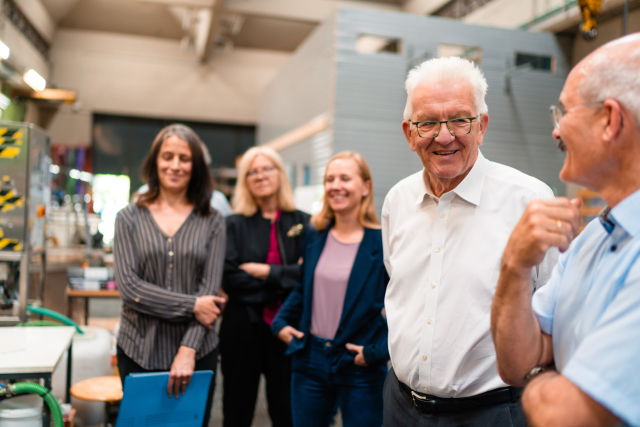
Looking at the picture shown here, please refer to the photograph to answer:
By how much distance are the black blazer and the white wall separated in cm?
1014

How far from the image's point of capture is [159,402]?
1981mm

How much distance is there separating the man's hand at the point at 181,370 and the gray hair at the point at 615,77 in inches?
69.0

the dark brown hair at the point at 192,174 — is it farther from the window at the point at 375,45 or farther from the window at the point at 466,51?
the window at the point at 375,45

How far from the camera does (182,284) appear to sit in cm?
220

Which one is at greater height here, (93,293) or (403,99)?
(403,99)

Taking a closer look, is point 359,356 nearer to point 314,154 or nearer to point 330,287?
point 330,287

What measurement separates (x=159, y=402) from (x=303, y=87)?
531 cm

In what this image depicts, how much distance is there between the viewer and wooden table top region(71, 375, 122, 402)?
277 cm

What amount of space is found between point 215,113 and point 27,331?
1053 cm

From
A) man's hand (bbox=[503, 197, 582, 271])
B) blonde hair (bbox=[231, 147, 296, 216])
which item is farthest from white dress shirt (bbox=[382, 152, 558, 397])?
blonde hair (bbox=[231, 147, 296, 216])

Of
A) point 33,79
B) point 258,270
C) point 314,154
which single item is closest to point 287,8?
point 314,154

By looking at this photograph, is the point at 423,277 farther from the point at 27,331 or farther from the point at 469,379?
the point at 27,331

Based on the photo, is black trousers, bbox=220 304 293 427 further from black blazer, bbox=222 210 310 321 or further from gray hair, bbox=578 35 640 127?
gray hair, bbox=578 35 640 127

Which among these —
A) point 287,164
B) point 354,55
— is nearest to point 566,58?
point 354,55
